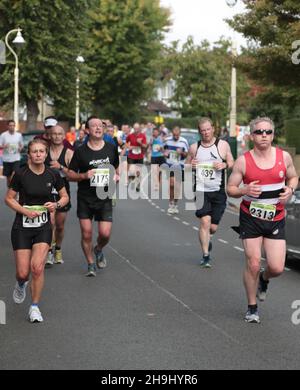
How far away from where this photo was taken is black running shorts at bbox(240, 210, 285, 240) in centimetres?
917

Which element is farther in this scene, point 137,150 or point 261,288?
point 137,150

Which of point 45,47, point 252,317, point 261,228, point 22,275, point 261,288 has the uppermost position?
point 45,47

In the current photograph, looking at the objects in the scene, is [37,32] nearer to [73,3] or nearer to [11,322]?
[73,3]

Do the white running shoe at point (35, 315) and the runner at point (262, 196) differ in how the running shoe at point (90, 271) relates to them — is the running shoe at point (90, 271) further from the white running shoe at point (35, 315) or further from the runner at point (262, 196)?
the runner at point (262, 196)

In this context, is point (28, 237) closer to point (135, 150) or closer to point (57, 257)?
point (57, 257)

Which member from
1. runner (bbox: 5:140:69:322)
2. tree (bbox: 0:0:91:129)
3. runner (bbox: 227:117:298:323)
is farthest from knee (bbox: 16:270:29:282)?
tree (bbox: 0:0:91:129)

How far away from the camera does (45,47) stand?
160 feet

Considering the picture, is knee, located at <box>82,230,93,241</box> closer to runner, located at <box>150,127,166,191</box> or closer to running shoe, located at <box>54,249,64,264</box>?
running shoe, located at <box>54,249,64,264</box>

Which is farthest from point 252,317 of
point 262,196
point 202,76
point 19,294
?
point 202,76

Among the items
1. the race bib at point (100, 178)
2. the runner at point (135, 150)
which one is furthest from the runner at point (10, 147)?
the race bib at point (100, 178)

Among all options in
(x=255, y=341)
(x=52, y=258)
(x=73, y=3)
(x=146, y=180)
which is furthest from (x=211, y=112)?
(x=255, y=341)

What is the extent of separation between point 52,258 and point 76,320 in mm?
4015

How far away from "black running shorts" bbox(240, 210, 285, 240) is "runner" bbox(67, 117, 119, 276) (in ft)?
10.4

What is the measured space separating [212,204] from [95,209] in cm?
192
